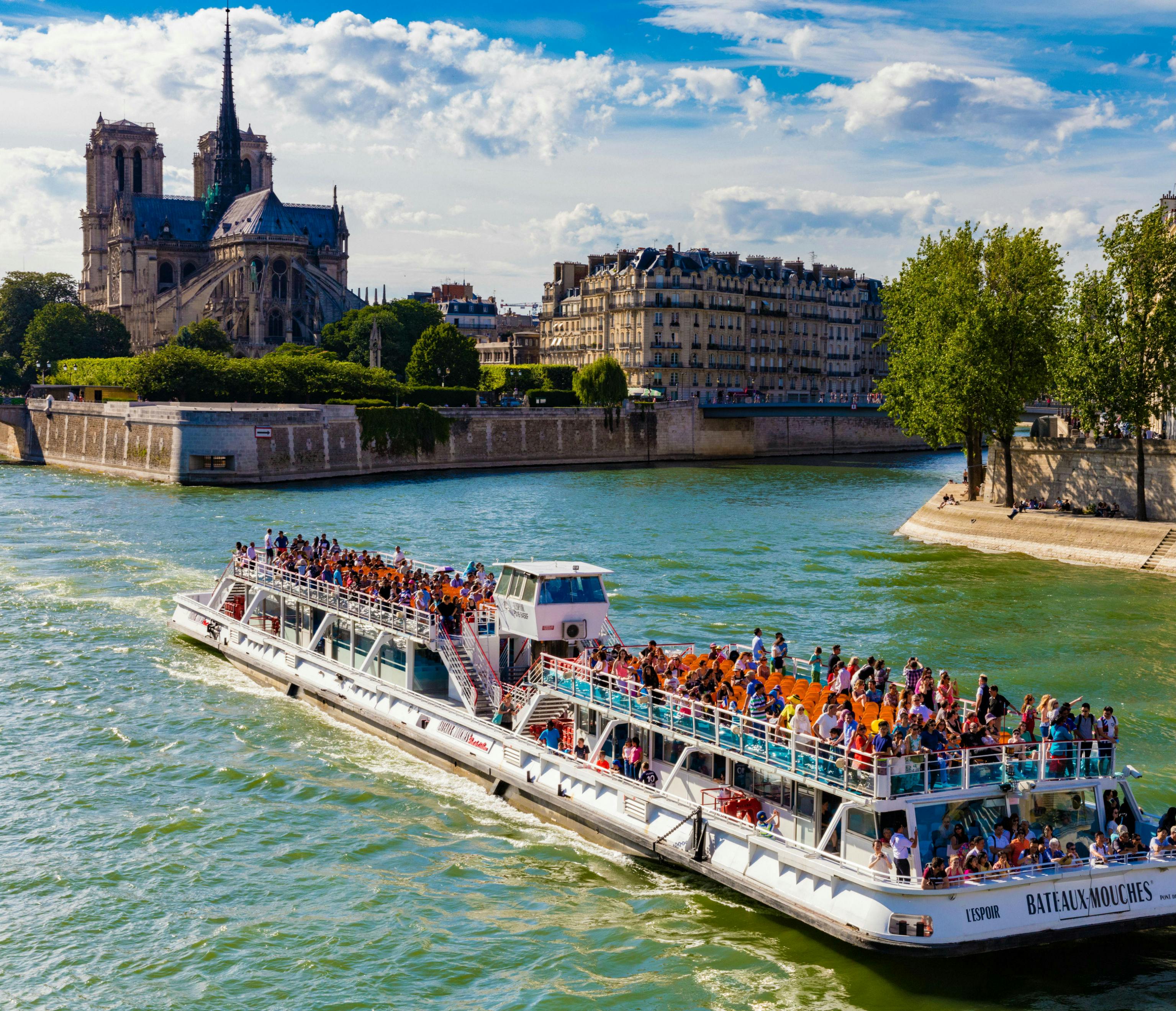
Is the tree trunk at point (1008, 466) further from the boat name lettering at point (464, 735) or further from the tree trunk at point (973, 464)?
the boat name lettering at point (464, 735)

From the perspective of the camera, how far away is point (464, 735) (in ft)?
71.3

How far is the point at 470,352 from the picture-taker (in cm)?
10931

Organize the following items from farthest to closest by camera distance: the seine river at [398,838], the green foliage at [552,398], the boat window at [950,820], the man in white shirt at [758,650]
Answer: the green foliage at [552,398], the man in white shirt at [758,650], the boat window at [950,820], the seine river at [398,838]

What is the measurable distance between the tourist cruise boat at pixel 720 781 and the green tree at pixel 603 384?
241ft

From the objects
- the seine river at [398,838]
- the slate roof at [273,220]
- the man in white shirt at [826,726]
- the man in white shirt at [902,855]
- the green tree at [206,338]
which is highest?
the slate roof at [273,220]

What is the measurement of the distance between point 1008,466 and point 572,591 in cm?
3521

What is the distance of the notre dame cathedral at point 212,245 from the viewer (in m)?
134

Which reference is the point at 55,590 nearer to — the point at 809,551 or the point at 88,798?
the point at 88,798

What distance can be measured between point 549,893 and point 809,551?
Answer: 30543 mm

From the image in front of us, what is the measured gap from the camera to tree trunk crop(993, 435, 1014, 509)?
52156mm

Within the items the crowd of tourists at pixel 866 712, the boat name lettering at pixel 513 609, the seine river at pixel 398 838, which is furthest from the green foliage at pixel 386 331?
the crowd of tourists at pixel 866 712

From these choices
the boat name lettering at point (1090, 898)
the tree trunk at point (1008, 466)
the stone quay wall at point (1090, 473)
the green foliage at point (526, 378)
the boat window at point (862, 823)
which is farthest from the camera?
the green foliage at point (526, 378)

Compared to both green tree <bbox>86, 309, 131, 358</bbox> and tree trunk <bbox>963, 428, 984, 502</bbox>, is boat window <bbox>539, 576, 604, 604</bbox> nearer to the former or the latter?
tree trunk <bbox>963, 428, 984, 502</bbox>

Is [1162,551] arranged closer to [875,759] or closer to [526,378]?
[875,759]
